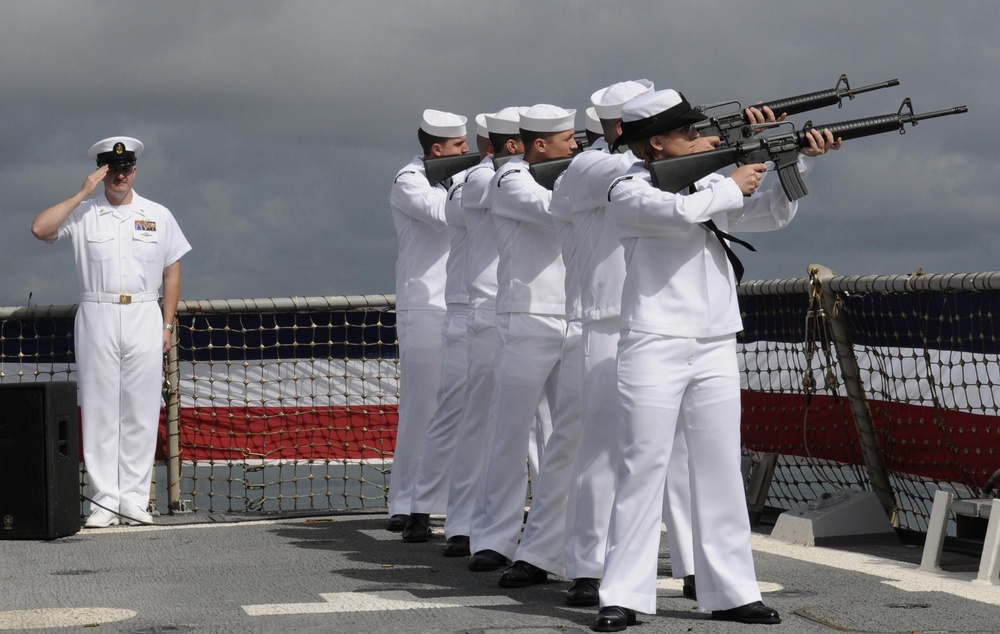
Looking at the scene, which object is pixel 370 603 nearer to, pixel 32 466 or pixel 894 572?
pixel 894 572

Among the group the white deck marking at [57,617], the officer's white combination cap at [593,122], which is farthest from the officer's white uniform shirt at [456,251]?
the white deck marking at [57,617]

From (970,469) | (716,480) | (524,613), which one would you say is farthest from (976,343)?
(524,613)

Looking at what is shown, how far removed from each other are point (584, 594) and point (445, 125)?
10.2 feet

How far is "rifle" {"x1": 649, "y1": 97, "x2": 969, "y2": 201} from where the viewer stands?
479cm

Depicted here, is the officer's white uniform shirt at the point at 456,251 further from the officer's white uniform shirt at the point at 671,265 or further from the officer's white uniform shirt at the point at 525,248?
the officer's white uniform shirt at the point at 671,265

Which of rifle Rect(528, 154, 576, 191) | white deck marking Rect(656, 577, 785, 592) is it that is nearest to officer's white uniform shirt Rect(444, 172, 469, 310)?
rifle Rect(528, 154, 576, 191)

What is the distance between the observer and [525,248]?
6160 millimetres

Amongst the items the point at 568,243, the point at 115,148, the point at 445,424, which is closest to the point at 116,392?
the point at 115,148

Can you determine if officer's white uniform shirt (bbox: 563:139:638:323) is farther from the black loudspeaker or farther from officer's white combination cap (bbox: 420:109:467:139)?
the black loudspeaker

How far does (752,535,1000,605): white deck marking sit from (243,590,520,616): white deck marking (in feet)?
5.21

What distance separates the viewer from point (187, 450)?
9.13 meters

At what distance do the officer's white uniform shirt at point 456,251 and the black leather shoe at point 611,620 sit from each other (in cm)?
257

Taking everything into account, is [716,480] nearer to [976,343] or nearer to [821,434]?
[976,343]

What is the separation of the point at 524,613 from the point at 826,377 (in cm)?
306
